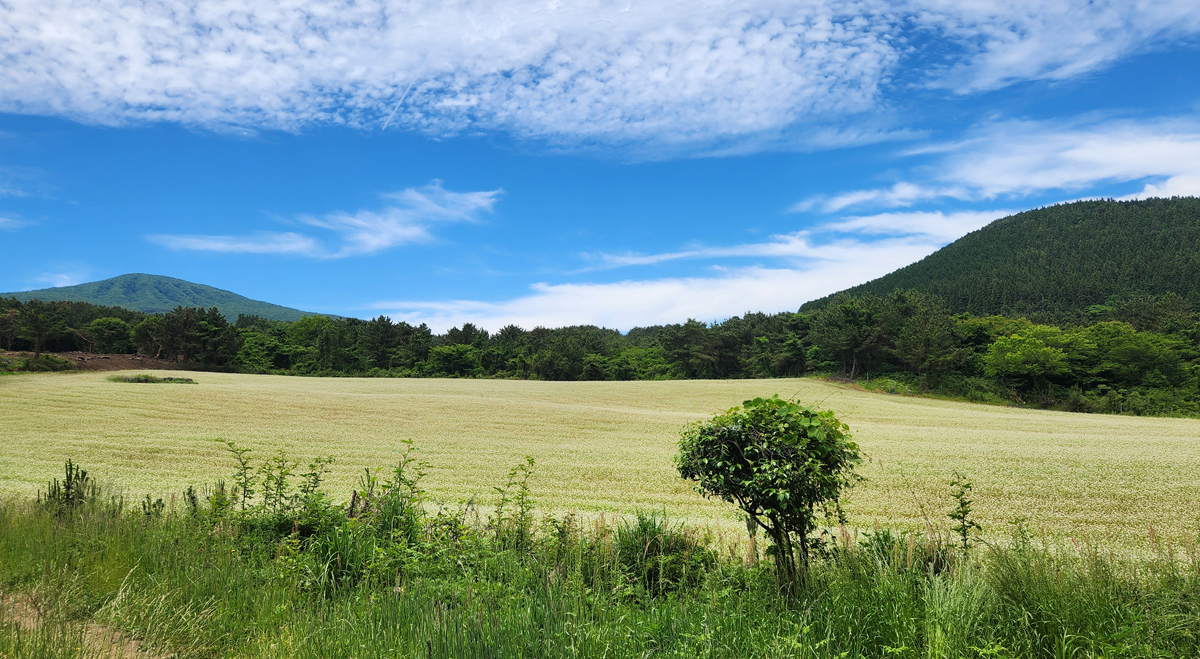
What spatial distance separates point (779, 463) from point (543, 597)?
231 cm

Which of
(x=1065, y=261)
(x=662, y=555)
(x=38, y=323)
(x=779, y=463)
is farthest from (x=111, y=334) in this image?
(x=1065, y=261)

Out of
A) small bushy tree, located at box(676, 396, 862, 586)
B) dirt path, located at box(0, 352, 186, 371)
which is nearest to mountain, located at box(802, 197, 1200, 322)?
small bushy tree, located at box(676, 396, 862, 586)

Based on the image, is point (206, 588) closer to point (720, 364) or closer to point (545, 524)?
point (545, 524)

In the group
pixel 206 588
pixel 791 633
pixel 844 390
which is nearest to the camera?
pixel 791 633

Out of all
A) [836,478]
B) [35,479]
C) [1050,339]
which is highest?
[1050,339]

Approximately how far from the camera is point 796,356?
66000mm

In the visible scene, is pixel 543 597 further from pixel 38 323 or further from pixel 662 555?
pixel 38 323

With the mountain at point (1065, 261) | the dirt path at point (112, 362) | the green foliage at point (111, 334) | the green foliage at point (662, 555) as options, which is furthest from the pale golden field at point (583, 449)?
the mountain at point (1065, 261)

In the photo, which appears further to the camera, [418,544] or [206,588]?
[418,544]

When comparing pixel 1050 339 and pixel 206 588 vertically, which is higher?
pixel 1050 339

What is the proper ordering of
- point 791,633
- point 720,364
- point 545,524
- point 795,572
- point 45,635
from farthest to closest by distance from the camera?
point 720,364 < point 545,524 < point 795,572 < point 791,633 < point 45,635

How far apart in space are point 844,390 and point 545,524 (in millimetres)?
48302

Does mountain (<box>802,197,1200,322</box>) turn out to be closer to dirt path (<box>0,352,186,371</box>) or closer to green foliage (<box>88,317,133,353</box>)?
dirt path (<box>0,352,186,371</box>)

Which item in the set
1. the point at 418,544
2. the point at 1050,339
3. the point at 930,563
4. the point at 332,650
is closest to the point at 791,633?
the point at 930,563
